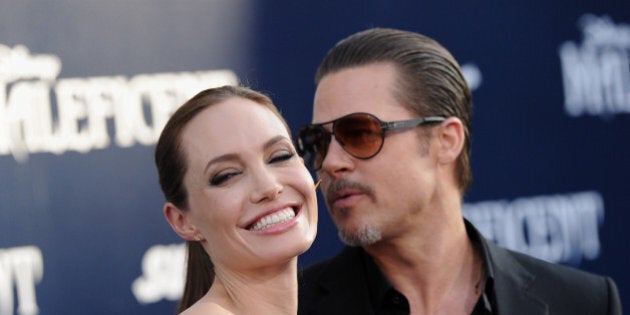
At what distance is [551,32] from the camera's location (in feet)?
15.2

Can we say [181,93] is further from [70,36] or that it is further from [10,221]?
[10,221]

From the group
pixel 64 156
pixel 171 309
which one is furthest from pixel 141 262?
pixel 64 156

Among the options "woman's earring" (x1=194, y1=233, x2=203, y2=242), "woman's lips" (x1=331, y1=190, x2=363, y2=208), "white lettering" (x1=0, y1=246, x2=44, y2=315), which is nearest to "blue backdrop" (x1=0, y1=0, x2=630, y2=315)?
"white lettering" (x1=0, y1=246, x2=44, y2=315)

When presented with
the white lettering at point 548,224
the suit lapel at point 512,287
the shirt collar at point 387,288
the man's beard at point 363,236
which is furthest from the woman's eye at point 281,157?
the white lettering at point 548,224

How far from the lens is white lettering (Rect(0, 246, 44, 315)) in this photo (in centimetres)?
323

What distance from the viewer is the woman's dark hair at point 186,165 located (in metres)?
2.27

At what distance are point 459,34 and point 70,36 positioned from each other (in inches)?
64.4

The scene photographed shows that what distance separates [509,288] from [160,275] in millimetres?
1156

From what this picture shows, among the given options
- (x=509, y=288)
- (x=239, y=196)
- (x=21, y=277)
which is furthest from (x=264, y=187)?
(x=21, y=277)

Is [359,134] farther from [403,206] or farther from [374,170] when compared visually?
[403,206]

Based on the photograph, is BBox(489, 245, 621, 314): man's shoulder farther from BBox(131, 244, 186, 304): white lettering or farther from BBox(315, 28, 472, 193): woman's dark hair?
BBox(131, 244, 186, 304): white lettering

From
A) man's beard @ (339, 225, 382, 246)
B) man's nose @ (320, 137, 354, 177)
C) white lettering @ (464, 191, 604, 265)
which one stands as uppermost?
man's nose @ (320, 137, 354, 177)

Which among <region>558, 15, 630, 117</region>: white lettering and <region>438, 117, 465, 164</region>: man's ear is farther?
<region>558, 15, 630, 117</region>: white lettering

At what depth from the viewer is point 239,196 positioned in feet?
7.21
